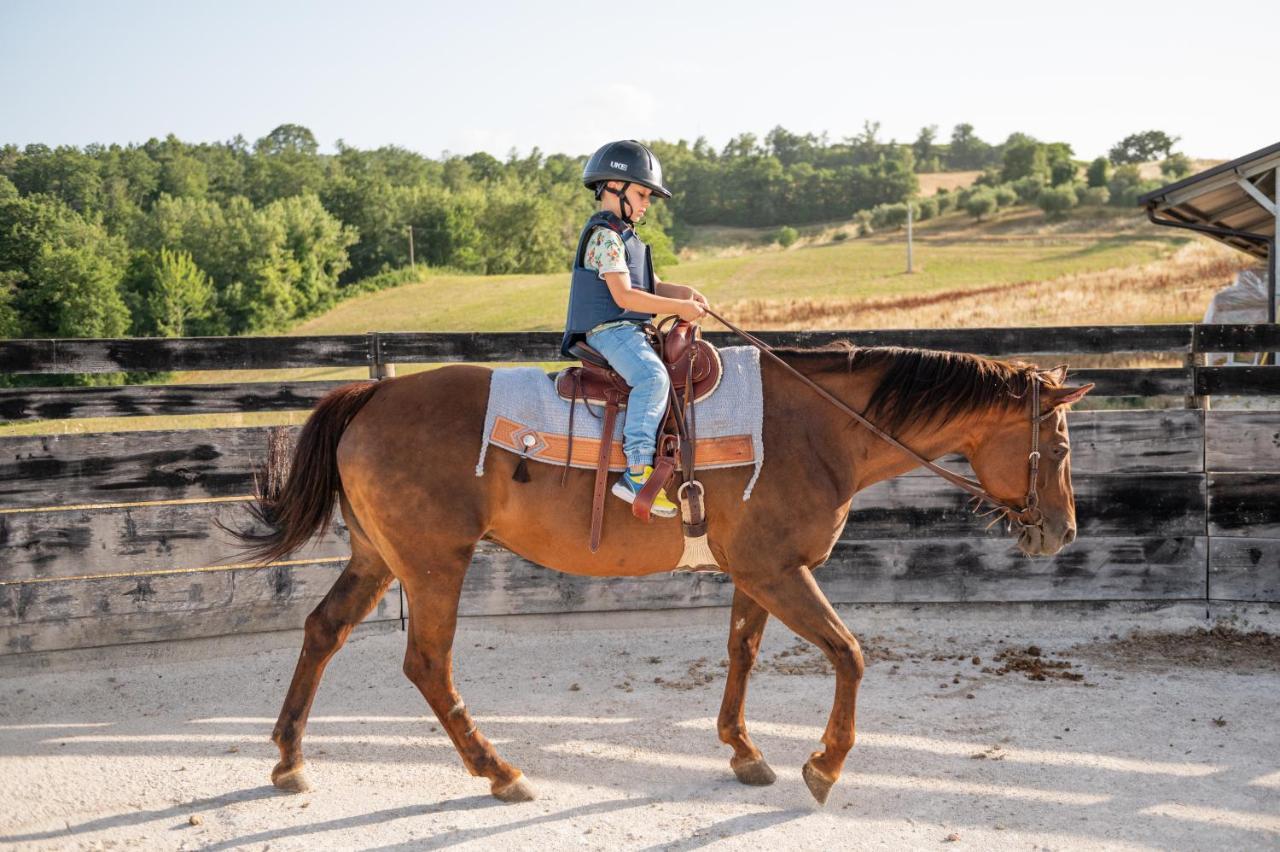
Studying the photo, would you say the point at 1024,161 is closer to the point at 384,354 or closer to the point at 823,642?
the point at 384,354

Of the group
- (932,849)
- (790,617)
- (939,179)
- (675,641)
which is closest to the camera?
(932,849)

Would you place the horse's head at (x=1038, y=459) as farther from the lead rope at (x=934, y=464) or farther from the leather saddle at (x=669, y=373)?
the leather saddle at (x=669, y=373)

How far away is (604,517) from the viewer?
4.48 m

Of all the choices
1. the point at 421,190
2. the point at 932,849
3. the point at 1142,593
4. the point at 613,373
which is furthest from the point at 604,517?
the point at 421,190

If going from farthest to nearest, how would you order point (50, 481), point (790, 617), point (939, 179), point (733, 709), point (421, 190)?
point (939, 179) → point (421, 190) → point (50, 481) → point (733, 709) → point (790, 617)

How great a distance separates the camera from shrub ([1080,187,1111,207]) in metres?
75.4

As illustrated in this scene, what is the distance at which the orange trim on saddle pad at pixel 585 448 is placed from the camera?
4.43m

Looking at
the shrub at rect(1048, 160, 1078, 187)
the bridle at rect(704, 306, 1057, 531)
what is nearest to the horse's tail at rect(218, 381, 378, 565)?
the bridle at rect(704, 306, 1057, 531)

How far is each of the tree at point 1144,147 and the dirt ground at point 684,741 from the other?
113 m

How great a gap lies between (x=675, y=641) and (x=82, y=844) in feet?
12.0

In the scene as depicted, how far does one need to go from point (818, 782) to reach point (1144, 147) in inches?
4655

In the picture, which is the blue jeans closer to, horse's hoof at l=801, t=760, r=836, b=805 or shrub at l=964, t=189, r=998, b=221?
horse's hoof at l=801, t=760, r=836, b=805

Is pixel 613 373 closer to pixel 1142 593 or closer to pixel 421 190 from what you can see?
pixel 1142 593

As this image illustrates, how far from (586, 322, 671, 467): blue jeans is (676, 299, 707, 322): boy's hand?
21 cm
